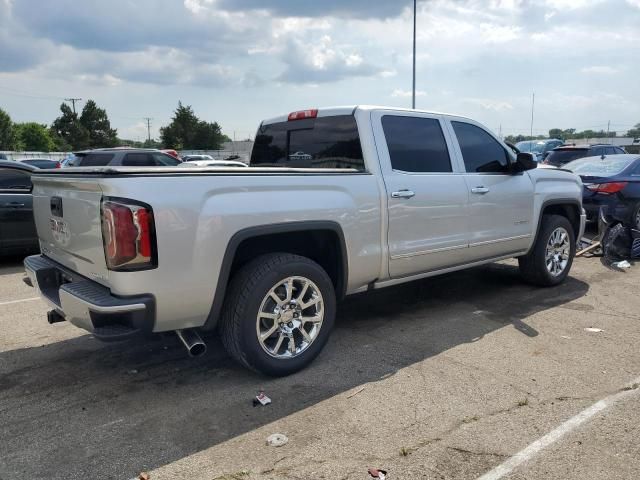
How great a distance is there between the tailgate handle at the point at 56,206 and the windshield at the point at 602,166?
8.50 metres

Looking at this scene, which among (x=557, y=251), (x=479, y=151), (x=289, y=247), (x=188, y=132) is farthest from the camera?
(x=188, y=132)

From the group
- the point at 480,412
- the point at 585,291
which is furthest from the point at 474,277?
the point at 480,412

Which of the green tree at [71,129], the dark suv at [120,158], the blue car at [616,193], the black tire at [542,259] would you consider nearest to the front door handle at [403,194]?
the black tire at [542,259]

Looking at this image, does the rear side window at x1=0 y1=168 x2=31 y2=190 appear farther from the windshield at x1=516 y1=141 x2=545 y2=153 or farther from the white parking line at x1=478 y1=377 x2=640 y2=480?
the windshield at x1=516 y1=141 x2=545 y2=153

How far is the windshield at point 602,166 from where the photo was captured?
9.25 meters

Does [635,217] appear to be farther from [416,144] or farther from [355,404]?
[355,404]

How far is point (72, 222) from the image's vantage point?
3.55 meters

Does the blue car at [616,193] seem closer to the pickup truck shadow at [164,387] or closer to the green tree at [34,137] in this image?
the pickup truck shadow at [164,387]

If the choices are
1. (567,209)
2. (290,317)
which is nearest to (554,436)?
(290,317)

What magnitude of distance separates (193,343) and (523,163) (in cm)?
382

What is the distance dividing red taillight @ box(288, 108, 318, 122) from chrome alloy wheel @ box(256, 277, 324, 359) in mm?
1782

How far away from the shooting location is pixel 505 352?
172 inches

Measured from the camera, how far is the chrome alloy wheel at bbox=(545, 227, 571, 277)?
632cm

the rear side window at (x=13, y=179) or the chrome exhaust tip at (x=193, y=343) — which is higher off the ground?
the rear side window at (x=13, y=179)
